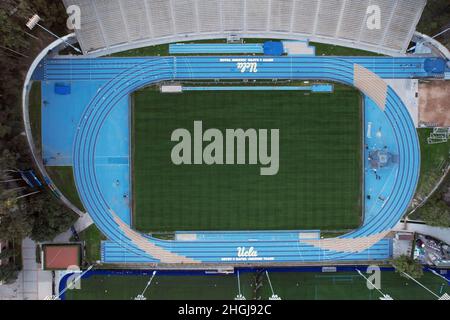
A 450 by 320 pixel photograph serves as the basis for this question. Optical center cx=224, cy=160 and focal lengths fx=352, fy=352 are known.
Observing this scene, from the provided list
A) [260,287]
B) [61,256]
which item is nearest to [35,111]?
[61,256]

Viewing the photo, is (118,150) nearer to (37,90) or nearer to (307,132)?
(37,90)

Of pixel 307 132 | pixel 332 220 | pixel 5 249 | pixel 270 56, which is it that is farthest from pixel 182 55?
pixel 5 249

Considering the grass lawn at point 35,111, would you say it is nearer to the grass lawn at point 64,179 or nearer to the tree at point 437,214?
the grass lawn at point 64,179

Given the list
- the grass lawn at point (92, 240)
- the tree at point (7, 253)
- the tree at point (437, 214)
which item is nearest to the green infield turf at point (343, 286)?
the tree at point (437, 214)

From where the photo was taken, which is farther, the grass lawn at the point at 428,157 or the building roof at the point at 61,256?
the grass lawn at the point at 428,157

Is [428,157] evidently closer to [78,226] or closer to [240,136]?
[240,136]
